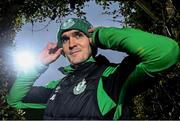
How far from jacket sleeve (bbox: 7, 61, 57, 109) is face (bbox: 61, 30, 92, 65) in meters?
0.40

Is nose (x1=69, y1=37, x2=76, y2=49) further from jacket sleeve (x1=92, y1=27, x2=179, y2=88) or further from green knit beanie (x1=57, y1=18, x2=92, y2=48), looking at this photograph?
jacket sleeve (x1=92, y1=27, x2=179, y2=88)

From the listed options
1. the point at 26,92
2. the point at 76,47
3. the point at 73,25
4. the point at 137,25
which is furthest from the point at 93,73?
the point at 137,25

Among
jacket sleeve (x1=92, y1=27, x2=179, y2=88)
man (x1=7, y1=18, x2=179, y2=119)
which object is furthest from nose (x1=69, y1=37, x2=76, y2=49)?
jacket sleeve (x1=92, y1=27, x2=179, y2=88)

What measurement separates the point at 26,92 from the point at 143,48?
4.24ft

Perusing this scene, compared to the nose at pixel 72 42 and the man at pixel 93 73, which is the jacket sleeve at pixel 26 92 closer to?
the man at pixel 93 73

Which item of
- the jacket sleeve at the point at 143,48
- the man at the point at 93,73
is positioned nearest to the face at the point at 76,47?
the man at the point at 93,73

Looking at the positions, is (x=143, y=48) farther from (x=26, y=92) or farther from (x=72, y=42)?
(x=26, y=92)

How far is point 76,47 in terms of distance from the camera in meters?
3.65

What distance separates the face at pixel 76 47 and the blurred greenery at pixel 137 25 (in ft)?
2.00

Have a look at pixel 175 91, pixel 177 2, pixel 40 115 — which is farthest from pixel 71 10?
pixel 40 115

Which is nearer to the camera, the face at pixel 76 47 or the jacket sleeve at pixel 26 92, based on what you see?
the face at pixel 76 47

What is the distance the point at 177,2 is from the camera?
739cm

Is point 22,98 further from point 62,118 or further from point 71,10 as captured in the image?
point 71,10

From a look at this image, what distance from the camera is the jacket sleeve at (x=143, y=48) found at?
309 centimetres
